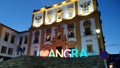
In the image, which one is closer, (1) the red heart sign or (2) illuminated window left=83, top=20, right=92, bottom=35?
(2) illuminated window left=83, top=20, right=92, bottom=35

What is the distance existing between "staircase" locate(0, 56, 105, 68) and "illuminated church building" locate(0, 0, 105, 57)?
24.4 ft

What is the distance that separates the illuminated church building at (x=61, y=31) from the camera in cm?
2273

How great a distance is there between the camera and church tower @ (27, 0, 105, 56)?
22.5 meters

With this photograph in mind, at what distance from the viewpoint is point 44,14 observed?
99.3 ft

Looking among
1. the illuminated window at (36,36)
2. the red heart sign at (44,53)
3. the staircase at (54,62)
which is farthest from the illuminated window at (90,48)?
the illuminated window at (36,36)

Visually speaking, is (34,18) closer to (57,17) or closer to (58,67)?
(57,17)

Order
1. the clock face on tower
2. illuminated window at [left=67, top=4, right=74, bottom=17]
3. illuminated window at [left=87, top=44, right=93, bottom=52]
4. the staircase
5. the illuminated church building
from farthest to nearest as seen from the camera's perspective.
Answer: the clock face on tower < illuminated window at [left=67, top=4, right=74, bottom=17] < the illuminated church building < illuminated window at [left=87, top=44, right=93, bottom=52] < the staircase

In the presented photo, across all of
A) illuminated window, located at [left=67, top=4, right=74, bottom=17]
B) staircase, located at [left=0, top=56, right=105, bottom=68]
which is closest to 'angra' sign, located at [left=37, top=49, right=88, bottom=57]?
staircase, located at [left=0, top=56, right=105, bottom=68]

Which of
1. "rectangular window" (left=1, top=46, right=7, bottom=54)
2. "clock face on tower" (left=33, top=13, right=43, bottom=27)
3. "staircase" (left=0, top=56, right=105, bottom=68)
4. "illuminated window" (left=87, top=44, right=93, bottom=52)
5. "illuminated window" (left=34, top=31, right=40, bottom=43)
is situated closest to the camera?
"staircase" (left=0, top=56, right=105, bottom=68)

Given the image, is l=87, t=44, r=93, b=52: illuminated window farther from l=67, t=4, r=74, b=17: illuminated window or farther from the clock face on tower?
the clock face on tower

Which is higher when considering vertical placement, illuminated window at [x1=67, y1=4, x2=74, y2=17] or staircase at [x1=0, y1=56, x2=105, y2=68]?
illuminated window at [x1=67, y1=4, x2=74, y2=17]

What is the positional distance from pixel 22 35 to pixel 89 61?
23353 millimetres

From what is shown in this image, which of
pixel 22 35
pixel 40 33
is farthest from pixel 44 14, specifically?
pixel 22 35

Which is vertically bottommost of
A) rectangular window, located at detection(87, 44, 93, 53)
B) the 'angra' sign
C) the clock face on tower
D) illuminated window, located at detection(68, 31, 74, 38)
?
the 'angra' sign
